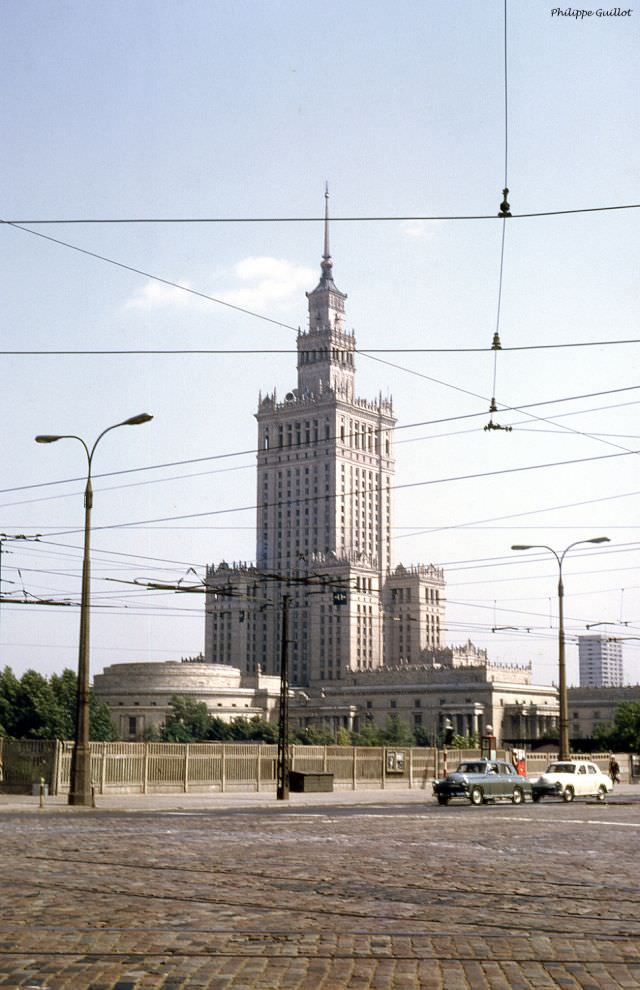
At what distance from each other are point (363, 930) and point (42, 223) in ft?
52.6

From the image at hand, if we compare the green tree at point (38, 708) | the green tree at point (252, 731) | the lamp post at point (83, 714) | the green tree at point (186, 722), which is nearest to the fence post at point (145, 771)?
the lamp post at point (83, 714)

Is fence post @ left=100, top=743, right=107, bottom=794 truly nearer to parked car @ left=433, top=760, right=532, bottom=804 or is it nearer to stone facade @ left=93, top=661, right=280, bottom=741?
parked car @ left=433, top=760, right=532, bottom=804

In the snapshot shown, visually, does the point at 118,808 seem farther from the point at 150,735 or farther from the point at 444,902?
the point at 150,735

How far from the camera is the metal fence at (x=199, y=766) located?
135 ft

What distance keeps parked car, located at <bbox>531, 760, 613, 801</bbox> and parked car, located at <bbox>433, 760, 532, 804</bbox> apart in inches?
44.6

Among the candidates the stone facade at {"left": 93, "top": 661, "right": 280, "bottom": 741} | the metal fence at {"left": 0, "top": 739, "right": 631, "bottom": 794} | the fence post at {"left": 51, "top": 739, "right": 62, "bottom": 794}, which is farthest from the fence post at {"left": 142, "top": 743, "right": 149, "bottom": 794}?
the stone facade at {"left": 93, "top": 661, "right": 280, "bottom": 741}

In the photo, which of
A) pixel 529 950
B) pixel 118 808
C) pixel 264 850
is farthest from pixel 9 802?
pixel 529 950

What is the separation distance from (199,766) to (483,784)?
38.3 ft

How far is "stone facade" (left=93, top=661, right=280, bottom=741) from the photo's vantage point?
187 m

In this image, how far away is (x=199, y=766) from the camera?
46.6 m

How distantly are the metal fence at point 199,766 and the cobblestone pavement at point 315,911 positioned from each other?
19384 mm

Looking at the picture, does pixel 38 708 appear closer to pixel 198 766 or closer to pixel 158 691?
pixel 158 691

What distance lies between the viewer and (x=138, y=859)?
16594 mm

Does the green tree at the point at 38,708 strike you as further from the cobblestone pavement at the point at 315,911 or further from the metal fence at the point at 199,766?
the cobblestone pavement at the point at 315,911
